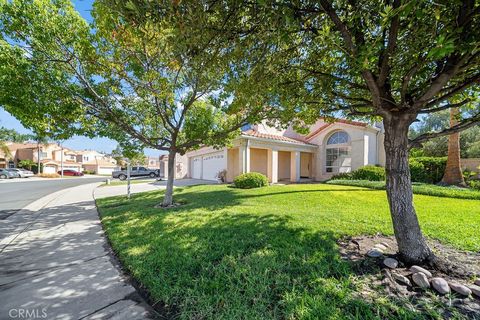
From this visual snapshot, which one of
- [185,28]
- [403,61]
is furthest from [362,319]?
[185,28]

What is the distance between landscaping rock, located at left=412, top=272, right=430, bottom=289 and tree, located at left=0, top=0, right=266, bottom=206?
4.05 metres

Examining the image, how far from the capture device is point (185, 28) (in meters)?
2.97

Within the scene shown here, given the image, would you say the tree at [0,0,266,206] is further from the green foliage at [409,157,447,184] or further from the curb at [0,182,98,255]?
the green foliage at [409,157,447,184]

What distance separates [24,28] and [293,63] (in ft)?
21.3

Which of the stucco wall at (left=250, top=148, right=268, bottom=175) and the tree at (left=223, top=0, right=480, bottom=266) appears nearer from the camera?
the tree at (left=223, top=0, right=480, bottom=266)

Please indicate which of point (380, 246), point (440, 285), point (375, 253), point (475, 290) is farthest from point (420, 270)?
point (380, 246)

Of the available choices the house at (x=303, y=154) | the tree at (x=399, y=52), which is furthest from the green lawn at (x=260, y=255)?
the house at (x=303, y=154)

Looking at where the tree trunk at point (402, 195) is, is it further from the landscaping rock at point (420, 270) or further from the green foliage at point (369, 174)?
the green foliage at point (369, 174)

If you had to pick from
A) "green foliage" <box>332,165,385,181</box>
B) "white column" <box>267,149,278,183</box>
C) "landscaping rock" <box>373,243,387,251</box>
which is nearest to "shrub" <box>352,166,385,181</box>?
"green foliage" <box>332,165,385,181</box>

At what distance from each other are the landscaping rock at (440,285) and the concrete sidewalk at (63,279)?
130 inches

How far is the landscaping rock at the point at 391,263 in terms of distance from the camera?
2961mm

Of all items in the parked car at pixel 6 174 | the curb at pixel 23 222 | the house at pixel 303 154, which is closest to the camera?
the curb at pixel 23 222

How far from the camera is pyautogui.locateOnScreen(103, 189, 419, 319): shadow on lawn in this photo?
2.31 metres

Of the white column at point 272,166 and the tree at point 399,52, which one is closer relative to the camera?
the tree at point 399,52
